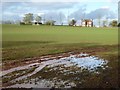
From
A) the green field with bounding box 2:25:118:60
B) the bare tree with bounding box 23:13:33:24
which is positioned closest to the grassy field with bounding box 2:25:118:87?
the green field with bounding box 2:25:118:60

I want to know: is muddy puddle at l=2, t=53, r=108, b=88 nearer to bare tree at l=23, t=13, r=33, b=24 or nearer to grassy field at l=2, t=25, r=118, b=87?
grassy field at l=2, t=25, r=118, b=87

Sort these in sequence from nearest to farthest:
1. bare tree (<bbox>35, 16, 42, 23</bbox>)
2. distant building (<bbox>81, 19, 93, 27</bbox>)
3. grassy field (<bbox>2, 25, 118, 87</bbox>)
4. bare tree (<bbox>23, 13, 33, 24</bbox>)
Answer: grassy field (<bbox>2, 25, 118, 87</bbox>), bare tree (<bbox>23, 13, 33, 24</bbox>), bare tree (<bbox>35, 16, 42, 23</bbox>), distant building (<bbox>81, 19, 93, 27</bbox>)

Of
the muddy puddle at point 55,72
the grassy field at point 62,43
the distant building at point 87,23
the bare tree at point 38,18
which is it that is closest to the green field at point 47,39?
the grassy field at point 62,43

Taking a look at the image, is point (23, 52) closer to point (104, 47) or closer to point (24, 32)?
point (24, 32)

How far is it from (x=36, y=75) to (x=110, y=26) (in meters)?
5.35

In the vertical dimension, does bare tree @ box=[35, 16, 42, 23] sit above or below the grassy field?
above

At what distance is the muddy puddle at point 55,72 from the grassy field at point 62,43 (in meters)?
0.33

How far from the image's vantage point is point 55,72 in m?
8.12

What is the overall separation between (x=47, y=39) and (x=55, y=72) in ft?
7.45

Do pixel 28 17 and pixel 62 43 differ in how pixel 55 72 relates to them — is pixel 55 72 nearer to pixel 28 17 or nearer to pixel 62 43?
pixel 62 43

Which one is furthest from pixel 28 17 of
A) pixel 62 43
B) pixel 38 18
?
pixel 62 43

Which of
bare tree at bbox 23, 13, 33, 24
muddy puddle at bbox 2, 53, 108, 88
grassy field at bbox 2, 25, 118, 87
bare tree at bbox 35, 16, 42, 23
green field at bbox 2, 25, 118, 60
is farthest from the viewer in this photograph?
bare tree at bbox 35, 16, 42, 23

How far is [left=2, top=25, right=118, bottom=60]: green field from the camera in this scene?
8.98m

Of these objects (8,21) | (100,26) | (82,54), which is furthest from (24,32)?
(100,26)
